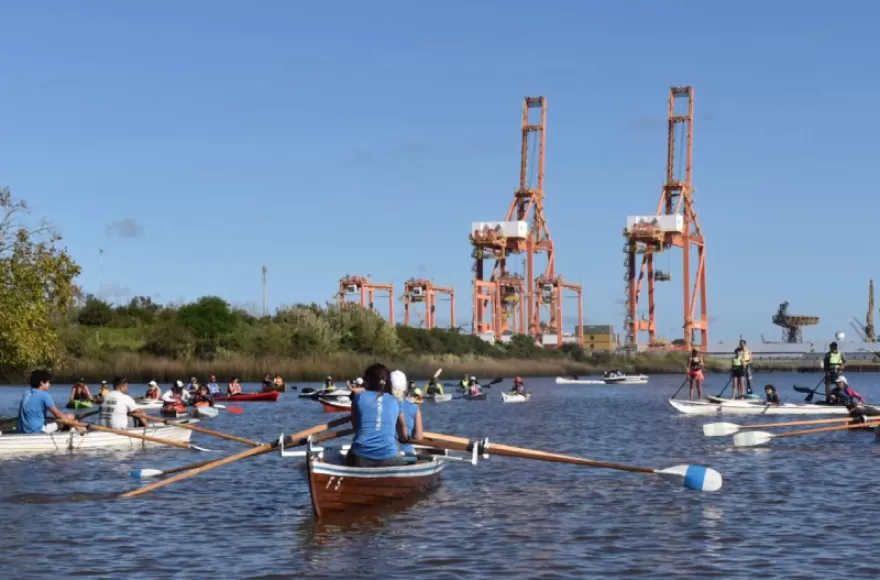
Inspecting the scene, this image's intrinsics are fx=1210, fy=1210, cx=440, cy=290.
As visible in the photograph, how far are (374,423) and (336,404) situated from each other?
29953 millimetres

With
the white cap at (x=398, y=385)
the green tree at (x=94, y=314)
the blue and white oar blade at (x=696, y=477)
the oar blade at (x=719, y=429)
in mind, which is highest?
the green tree at (x=94, y=314)

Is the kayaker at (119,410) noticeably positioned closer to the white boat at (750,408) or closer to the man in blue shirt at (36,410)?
the man in blue shirt at (36,410)

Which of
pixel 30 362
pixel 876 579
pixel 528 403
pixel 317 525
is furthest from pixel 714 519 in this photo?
pixel 528 403

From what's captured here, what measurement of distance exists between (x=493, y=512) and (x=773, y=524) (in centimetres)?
385

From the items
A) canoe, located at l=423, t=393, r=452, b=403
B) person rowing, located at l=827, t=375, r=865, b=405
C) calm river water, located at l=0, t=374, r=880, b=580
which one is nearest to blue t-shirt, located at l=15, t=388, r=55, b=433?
calm river water, located at l=0, t=374, r=880, b=580

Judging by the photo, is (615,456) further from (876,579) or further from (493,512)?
(876,579)

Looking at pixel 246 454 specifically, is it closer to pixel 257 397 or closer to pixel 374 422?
pixel 374 422

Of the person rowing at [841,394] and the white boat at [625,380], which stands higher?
the person rowing at [841,394]

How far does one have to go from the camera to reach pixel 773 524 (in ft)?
52.9

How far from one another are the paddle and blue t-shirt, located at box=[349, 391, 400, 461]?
2.98 feet

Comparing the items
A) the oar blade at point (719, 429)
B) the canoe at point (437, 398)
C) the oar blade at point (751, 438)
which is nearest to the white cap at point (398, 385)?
the oar blade at point (751, 438)

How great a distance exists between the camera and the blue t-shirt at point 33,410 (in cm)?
2334

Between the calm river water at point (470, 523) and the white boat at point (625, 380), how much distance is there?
226 feet

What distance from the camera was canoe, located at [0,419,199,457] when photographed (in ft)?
77.7
